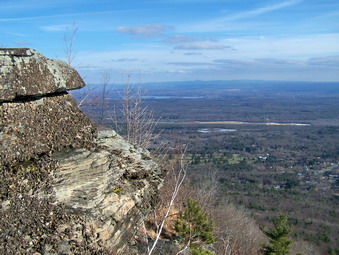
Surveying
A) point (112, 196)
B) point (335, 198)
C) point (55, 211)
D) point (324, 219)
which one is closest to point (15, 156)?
point (55, 211)

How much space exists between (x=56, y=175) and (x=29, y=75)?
1251 mm

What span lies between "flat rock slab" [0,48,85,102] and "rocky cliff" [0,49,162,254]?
1 cm

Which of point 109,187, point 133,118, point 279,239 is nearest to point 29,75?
point 109,187

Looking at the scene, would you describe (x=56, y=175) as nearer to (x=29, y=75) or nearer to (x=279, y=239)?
(x=29, y=75)

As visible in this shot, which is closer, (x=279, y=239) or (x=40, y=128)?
(x=40, y=128)

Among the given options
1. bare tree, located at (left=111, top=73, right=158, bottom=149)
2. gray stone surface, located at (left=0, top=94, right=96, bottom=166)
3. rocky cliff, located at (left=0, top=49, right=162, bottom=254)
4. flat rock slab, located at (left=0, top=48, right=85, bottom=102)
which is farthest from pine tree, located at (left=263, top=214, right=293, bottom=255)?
flat rock slab, located at (left=0, top=48, right=85, bottom=102)

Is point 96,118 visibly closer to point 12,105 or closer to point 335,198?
point 12,105

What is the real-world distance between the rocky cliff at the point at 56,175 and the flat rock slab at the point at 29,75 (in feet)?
0.04

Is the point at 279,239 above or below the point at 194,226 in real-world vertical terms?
below

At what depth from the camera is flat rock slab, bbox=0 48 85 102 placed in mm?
4178

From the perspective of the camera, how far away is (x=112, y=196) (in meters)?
4.77

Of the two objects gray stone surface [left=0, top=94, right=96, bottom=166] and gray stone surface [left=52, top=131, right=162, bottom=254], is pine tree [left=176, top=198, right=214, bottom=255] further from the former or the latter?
gray stone surface [left=0, top=94, right=96, bottom=166]

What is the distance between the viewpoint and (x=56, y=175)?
14.5ft

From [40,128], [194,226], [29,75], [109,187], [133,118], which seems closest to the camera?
[29,75]
